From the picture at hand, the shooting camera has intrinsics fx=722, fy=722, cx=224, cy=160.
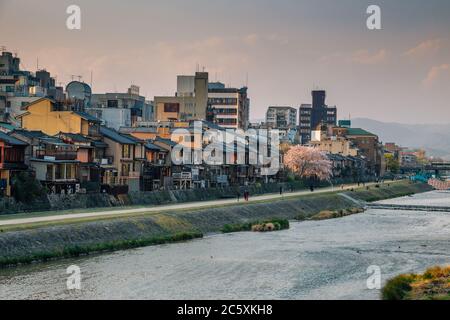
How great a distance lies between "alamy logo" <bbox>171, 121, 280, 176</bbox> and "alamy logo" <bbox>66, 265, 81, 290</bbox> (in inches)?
1914

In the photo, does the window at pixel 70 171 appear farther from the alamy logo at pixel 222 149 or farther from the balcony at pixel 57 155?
the alamy logo at pixel 222 149

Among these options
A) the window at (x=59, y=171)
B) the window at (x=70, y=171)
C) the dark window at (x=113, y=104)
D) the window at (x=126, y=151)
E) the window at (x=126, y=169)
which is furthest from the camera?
the dark window at (x=113, y=104)

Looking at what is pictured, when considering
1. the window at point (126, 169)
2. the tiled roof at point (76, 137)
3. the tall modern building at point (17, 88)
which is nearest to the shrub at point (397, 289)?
the tiled roof at point (76, 137)

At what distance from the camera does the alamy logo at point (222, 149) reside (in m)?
92.5

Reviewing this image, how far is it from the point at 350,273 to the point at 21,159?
29550mm

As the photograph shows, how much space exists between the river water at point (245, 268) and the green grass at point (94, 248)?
0.78 m

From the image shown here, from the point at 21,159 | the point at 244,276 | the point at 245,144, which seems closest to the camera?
the point at 244,276

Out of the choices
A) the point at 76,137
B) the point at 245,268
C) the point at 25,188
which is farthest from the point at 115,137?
the point at 245,268

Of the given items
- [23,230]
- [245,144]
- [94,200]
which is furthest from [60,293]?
[245,144]

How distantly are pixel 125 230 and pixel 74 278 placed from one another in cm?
1390

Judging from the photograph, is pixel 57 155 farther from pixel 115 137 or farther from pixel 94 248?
pixel 94 248

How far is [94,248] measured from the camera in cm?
4522
